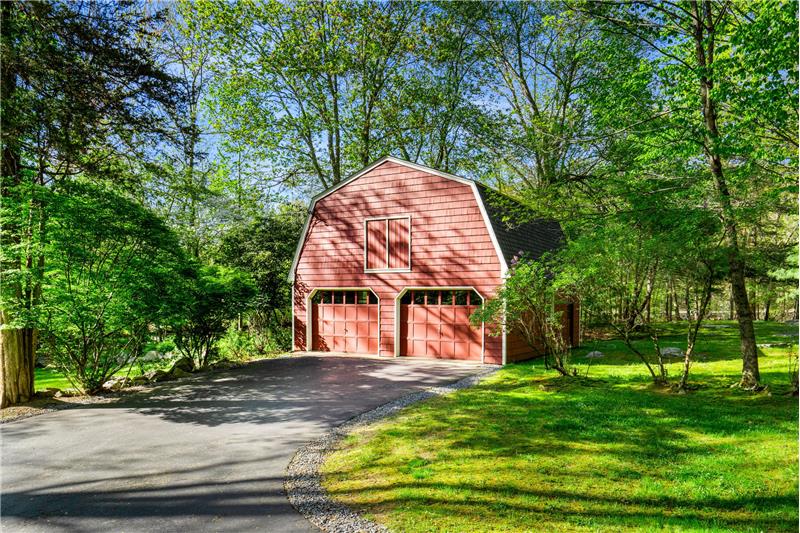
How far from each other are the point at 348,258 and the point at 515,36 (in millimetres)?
15067

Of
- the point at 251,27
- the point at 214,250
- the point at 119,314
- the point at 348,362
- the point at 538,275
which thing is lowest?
the point at 348,362

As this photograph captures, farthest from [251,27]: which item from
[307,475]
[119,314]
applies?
[307,475]

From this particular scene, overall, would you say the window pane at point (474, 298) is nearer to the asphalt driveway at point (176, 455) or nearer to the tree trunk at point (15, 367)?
the asphalt driveway at point (176, 455)

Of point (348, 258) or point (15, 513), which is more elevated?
point (348, 258)

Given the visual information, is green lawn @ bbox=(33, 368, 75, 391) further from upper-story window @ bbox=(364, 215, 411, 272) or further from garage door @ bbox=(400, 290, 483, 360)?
garage door @ bbox=(400, 290, 483, 360)

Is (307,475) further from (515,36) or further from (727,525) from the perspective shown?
(515,36)

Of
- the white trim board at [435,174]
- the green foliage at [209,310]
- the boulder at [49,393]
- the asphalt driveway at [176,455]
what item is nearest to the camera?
the asphalt driveway at [176,455]

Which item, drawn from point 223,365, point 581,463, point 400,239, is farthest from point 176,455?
point 400,239

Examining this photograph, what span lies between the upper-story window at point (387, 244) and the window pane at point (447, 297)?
1501 mm

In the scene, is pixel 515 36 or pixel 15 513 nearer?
pixel 15 513

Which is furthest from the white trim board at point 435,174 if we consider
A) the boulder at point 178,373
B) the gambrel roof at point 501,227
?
the boulder at point 178,373

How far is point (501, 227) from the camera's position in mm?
14000

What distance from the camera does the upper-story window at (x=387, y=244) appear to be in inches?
592

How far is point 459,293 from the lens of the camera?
14211 millimetres
